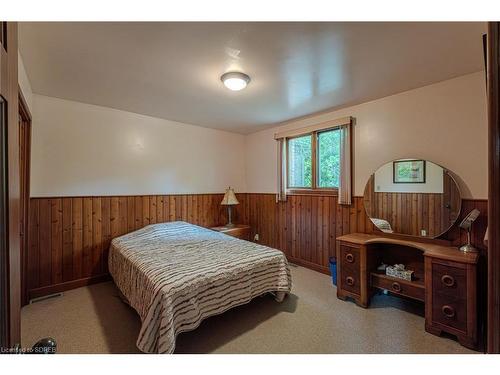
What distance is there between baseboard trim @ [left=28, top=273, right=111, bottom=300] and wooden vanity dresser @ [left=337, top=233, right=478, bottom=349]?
10.1 ft

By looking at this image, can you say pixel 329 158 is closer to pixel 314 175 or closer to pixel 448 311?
pixel 314 175

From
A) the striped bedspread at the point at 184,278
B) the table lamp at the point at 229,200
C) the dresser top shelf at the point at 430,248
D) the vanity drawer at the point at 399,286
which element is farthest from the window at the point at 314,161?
the striped bedspread at the point at 184,278

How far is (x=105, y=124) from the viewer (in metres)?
3.15

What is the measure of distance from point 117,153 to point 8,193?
274cm

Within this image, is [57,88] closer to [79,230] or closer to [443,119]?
[79,230]

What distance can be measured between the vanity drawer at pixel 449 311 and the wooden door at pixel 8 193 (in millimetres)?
2762

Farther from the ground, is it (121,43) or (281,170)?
(121,43)

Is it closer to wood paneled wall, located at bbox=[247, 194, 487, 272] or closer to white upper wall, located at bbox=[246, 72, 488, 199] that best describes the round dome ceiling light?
white upper wall, located at bbox=[246, 72, 488, 199]

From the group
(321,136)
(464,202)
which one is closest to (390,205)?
(464,202)

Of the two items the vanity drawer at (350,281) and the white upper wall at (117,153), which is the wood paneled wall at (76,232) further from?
the vanity drawer at (350,281)

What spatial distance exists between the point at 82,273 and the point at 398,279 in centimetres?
376

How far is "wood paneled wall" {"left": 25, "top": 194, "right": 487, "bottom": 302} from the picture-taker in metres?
2.69

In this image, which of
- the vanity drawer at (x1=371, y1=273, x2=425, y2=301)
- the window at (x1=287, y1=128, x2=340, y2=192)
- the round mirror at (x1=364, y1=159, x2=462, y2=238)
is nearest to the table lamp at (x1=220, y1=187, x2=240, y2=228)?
the window at (x1=287, y1=128, x2=340, y2=192)

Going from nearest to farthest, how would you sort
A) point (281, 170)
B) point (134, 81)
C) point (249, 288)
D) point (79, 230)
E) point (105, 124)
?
1. point (249, 288)
2. point (134, 81)
3. point (79, 230)
4. point (105, 124)
5. point (281, 170)
